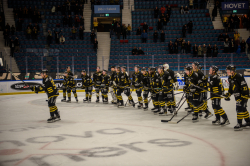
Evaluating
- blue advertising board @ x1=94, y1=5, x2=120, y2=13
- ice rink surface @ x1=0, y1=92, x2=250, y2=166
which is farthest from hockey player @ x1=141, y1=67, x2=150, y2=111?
blue advertising board @ x1=94, y1=5, x2=120, y2=13

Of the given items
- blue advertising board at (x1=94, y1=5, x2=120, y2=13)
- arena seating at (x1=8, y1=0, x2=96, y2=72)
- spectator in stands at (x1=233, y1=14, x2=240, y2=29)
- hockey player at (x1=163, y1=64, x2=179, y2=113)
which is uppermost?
blue advertising board at (x1=94, y1=5, x2=120, y2=13)

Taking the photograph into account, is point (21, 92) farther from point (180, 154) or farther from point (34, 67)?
point (180, 154)

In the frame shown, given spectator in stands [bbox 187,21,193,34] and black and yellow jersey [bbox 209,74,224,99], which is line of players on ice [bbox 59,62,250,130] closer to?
black and yellow jersey [bbox 209,74,224,99]

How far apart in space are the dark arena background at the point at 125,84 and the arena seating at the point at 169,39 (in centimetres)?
8

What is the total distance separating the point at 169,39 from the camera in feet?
69.3

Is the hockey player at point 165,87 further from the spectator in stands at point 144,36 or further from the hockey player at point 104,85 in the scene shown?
the spectator in stands at point 144,36

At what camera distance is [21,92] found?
16.6 metres

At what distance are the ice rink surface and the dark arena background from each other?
21 mm

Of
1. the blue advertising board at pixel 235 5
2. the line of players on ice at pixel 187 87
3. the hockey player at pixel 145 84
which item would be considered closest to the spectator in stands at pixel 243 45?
the blue advertising board at pixel 235 5

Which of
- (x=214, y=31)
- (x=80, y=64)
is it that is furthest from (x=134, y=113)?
(x=214, y=31)

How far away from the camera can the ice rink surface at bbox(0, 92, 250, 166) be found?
4465 millimetres

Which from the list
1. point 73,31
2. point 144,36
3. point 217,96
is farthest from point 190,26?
point 217,96

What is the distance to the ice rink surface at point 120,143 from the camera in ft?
14.6

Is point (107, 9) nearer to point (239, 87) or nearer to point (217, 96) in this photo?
point (217, 96)
